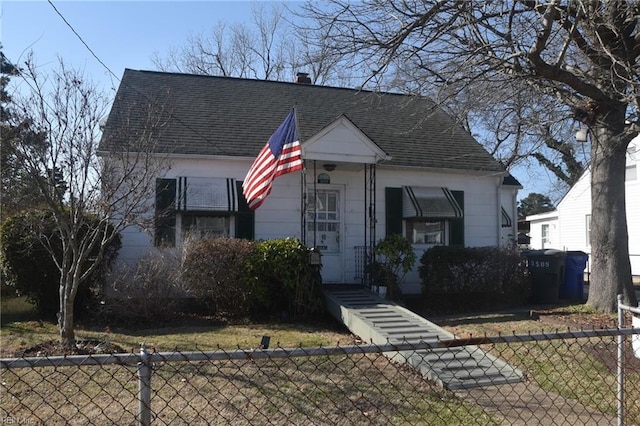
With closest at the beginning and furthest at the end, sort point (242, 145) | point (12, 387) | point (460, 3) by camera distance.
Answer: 1. point (12, 387)
2. point (460, 3)
3. point (242, 145)

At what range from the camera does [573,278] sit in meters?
12.1

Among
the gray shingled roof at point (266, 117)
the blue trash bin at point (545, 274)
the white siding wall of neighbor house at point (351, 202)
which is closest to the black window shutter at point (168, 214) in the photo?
the white siding wall of neighbor house at point (351, 202)

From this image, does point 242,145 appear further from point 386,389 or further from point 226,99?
point 386,389

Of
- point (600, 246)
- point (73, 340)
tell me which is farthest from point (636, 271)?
point (73, 340)

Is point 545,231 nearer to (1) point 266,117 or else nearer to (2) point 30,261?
(1) point 266,117

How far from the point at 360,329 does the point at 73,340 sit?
4133mm

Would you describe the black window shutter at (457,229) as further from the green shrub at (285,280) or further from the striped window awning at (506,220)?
the green shrub at (285,280)

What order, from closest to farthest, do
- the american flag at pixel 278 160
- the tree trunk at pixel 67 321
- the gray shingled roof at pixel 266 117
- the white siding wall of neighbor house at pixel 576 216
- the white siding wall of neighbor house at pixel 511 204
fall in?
the tree trunk at pixel 67 321 < the american flag at pixel 278 160 < the gray shingled roof at pixel 266 117 < the white siding wall of neighbor house at pixel 511 204 < the white siding wall of neighbor house at pixel 576 216

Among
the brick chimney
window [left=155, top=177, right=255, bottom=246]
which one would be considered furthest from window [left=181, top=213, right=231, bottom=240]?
the brick chimney

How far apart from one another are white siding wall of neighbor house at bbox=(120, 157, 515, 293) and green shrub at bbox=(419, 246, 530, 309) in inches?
47.0

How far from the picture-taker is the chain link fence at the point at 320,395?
14.6 ft

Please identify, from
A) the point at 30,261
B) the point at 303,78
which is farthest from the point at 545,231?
the point at 30,261

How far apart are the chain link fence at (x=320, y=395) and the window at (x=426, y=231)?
6535 mm

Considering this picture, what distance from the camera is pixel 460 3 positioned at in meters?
8.26
